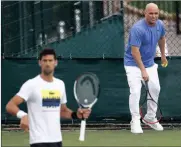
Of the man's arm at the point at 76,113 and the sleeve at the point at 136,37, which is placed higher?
the sleeve at the point at 136,37

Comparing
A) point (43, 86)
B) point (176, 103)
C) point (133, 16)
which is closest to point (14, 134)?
point (176, 103)

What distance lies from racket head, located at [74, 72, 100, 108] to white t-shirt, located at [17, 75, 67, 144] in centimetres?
26

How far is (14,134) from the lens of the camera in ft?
31.6

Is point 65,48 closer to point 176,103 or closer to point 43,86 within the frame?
point 176,103

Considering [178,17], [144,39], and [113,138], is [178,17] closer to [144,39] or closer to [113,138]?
[144,39]

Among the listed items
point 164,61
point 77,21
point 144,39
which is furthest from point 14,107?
point 77,21

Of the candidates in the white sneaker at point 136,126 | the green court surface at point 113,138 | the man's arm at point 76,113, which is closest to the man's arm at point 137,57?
the white sneaker at point 136,126

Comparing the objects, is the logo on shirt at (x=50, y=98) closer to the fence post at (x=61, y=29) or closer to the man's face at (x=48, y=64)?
the man's face at (x=48, y=64)

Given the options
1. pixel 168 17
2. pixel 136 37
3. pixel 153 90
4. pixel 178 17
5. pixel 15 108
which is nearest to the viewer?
pixel 15 108

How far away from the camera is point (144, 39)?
9188 millimetres

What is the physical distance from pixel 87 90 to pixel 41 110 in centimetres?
50

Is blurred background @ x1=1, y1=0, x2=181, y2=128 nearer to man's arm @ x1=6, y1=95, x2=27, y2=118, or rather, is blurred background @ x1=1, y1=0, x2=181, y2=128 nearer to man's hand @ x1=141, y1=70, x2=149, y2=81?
man's hand @ x1=141, y1=70, x2=149, y2=81

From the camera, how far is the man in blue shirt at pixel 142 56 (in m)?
9.07

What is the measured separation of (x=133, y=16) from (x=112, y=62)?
153 inches
